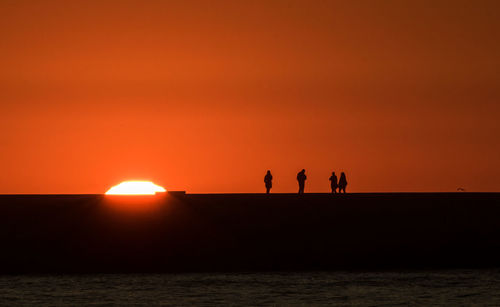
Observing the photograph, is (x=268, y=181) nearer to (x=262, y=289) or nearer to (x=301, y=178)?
(x=301, y=178)

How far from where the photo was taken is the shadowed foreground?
57312 mm

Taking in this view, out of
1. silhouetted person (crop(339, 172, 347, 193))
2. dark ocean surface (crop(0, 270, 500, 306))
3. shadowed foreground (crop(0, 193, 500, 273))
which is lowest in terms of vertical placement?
dark ocean surface (crop(0, 270, 500, 306))

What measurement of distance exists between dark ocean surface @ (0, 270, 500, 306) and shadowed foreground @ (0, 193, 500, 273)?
81.2 inches

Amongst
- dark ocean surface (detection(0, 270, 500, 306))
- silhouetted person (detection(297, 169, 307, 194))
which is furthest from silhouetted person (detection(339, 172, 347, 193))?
dark ocean surface (detection(0, 270, 500, 306))

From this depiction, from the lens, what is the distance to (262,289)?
49688 mm

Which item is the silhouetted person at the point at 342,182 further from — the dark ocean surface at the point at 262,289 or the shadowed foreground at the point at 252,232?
the dark ocean surface at the point at 262,289

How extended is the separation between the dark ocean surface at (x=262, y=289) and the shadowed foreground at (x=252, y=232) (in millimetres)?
2063

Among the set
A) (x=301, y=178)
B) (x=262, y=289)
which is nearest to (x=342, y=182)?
(x=301, y=178)

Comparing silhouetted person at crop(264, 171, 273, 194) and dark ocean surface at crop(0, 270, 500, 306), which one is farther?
silhouetted person at crop(264, 171, 273, 194)

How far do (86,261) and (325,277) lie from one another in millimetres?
10188

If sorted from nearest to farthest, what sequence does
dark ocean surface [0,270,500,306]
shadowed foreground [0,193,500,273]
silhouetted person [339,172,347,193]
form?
dark ocean surface [0,270,500,306] → shadowed foreground [0,193,500,273] → silhouetted person [339,172,347,193]

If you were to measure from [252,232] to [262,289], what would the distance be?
27.6 ft

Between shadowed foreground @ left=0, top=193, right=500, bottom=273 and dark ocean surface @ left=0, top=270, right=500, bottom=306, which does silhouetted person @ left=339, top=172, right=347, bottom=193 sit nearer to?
shadowed foreground @ left=0, top=193, right=500, bottom=273

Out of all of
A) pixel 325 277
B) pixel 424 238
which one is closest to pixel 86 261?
pixel 325 277
